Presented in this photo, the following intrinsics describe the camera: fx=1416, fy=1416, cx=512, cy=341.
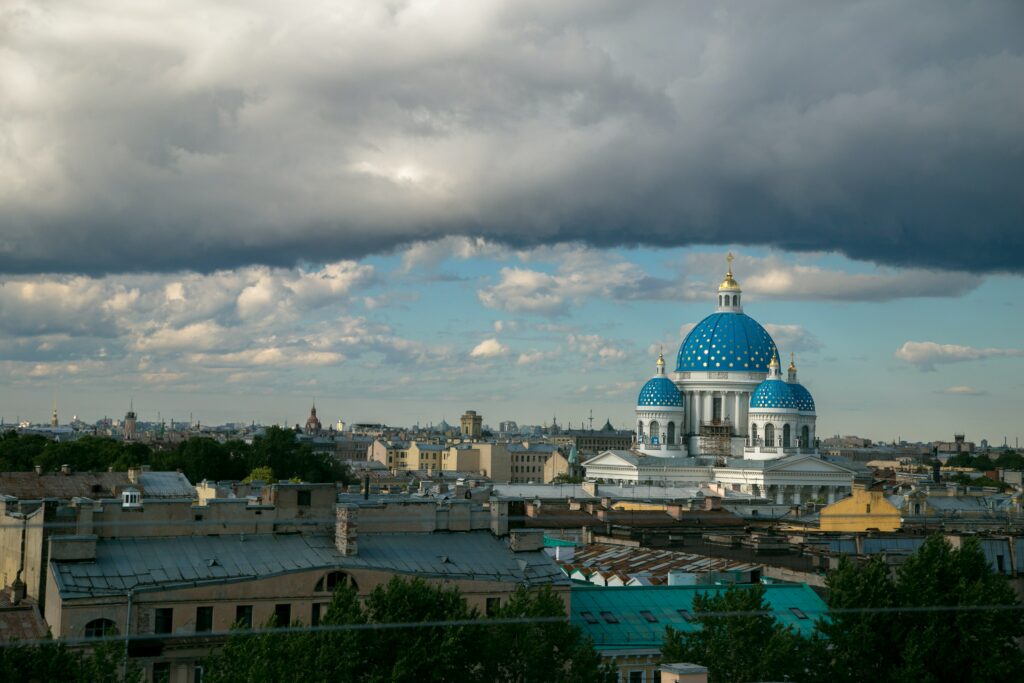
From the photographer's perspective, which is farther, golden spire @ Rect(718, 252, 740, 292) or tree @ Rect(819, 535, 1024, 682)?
golden spire @ Rect(718, 252, 740, 292)

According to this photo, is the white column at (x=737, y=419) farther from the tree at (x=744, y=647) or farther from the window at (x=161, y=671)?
the window at (x=161, y=671)

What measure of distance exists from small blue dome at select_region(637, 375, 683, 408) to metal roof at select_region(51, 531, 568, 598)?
85785 mm

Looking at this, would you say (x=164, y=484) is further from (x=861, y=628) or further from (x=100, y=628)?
(x=861, y=628)

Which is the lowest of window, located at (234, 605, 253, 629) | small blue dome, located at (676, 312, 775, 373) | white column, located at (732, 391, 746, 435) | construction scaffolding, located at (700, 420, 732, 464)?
window, located at (234, 605, 253, 629)

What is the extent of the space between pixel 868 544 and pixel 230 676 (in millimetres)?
23544

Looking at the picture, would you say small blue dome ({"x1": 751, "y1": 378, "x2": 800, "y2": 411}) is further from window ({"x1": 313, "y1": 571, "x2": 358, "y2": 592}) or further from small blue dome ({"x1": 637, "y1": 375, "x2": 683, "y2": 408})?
window ({"x1": 313, "y1": 571, "x2": 358, "y2": 592})

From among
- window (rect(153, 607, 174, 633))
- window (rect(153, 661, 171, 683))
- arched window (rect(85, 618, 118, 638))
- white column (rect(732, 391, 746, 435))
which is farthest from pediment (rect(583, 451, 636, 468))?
arched window (rect(85, 618, 118, 638))

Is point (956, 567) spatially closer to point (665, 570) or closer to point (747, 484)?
point (665, 570)

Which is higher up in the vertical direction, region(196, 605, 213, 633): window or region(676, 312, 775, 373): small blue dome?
region(676, 312, 775, 373): small blue dome

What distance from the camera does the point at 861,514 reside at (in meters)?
56.8

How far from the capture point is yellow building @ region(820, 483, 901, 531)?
56.4 meters

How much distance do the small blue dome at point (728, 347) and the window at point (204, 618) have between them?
93.1m

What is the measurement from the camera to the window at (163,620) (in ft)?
81.8

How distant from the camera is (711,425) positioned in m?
114
